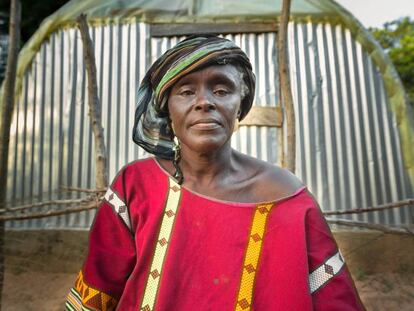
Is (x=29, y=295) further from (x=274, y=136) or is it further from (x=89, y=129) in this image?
(x=274, y=136)

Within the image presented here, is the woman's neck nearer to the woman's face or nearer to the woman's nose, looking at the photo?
the woman's face

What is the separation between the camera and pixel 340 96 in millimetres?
4754

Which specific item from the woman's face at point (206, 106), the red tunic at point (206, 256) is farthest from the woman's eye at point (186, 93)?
the red tunic at point (206, 256)

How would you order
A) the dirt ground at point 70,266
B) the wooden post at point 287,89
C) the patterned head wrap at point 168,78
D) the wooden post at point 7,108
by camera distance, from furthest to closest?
the dirt ground at point 70,266
the wooden post at point 287,89
the wooden post at point 7,108
the patterned head wrap at point 168,78

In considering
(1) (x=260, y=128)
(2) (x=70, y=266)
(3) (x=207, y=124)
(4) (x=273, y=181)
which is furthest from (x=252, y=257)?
(2) (x=70, y=266)

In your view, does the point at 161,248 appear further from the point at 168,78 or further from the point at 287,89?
the point at 287,89

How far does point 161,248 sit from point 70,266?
148 inches

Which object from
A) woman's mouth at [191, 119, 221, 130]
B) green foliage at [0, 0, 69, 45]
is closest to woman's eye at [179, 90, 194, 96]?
woman's mouth at [191, 119, 221, 130]

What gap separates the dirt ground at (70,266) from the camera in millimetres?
4215

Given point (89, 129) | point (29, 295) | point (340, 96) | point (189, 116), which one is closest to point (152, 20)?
point (89, 129)

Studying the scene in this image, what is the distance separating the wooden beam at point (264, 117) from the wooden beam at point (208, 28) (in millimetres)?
954

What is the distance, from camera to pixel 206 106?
1237mm

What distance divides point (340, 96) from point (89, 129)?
297 cm

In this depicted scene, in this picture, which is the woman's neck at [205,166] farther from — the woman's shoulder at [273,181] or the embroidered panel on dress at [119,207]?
the embroidered panel on dress at [119,207]
